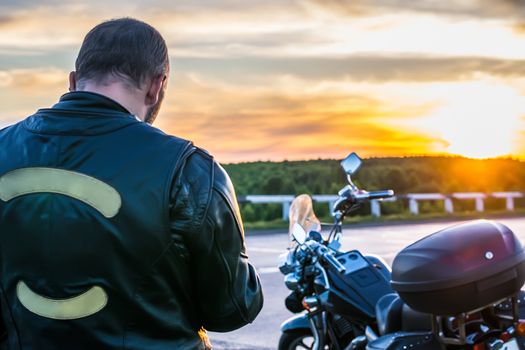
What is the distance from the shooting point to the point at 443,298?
113 inches

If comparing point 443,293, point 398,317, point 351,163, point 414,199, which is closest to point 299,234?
point 351,163

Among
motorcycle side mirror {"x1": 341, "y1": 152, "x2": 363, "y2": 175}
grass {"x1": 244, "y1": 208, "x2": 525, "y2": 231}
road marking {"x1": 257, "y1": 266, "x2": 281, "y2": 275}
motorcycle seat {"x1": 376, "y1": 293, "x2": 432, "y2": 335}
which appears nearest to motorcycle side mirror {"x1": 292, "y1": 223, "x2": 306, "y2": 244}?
motorcycle side mirror {"x1": 341, "y1": 152, "x2": 363, "y2": 175}

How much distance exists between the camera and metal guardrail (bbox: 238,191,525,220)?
846 inches

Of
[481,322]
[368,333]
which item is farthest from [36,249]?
[368,333]

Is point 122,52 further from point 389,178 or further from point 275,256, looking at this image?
point 389,178

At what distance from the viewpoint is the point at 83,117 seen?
2059mm

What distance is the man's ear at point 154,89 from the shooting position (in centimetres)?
215

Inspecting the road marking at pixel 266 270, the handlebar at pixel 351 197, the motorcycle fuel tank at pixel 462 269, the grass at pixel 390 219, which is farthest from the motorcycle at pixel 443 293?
the grass at pixel 390 219

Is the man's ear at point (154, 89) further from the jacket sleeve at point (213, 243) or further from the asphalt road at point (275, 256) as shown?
the asphalt road at point (275, 256)

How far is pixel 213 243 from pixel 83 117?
0.47m

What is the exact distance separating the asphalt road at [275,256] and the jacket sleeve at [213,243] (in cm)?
499

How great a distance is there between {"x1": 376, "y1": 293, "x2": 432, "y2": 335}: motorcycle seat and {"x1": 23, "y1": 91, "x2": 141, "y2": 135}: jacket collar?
1822 millimetres

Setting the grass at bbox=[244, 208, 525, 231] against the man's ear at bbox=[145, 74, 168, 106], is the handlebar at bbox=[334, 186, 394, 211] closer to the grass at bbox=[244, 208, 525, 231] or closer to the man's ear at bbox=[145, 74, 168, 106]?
the man's ear at bbox=[145, 74, 168, 106]

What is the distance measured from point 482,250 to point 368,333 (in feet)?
4.44
